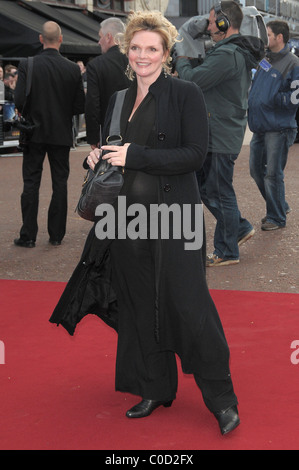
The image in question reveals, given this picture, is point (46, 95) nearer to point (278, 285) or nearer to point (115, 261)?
point (278, 285)

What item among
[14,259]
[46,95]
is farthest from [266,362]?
[46,95]

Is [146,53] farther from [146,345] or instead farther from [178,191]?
[146,345]

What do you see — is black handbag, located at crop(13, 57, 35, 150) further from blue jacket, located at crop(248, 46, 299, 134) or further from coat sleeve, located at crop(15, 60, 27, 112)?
blue jacket, located at crop(248, 46, 299, 134)

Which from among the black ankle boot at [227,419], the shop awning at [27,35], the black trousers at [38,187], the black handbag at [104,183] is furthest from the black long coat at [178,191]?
the shop awning at [27,35]

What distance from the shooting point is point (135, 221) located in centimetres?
352

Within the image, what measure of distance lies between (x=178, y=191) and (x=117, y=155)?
1.07 feet

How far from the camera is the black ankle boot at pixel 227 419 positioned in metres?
3.44

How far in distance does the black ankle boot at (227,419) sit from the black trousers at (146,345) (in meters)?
0.03

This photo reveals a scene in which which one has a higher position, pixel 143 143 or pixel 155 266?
pixel 143 143

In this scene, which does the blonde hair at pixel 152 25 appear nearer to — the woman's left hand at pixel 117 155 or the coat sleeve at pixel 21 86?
the woman's left hand at pixel 117 155

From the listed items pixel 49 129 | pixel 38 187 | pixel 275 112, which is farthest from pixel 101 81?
pixel 275 112

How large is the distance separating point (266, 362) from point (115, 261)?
1261mm

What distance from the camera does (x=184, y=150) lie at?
3.39 m

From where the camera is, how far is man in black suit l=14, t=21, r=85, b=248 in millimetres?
7508
